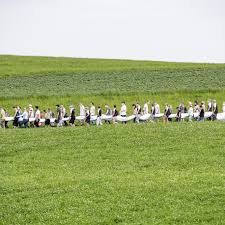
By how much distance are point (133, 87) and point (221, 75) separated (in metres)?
13.2

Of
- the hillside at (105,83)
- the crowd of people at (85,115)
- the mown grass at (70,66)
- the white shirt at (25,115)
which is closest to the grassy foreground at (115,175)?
the white shirt at (25,115)

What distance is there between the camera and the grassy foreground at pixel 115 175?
26.3 metres

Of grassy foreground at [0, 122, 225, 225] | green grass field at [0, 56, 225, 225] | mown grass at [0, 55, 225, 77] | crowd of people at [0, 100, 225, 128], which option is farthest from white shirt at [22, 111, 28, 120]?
mown grass at [0, 55, 225, 77]

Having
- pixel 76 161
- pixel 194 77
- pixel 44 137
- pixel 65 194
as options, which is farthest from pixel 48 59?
pixel 65 194

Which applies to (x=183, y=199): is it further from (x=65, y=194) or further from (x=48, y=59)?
(x=48, y=59)

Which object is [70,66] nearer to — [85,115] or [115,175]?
[85,115]

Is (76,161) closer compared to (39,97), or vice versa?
(76,161)

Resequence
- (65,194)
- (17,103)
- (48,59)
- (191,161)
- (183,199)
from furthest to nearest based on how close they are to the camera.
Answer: (48,59) → (17,103) → (191,161) → (65,194) → (183,199)

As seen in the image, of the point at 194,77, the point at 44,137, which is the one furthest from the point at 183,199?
the point at 194,77

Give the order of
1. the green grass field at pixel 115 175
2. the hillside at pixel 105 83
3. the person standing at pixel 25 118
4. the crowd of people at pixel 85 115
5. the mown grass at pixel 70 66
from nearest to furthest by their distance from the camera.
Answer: the green grass field at pixel 115 175 → the person standing at pixel 25 118 → the crowd of people at pixel 85 115 → the hillside at pixel 105 83 → the mown grass at pixel 70 66

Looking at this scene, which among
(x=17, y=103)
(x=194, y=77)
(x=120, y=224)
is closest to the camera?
(x=120, y=224)

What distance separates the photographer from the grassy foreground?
86.4 feet

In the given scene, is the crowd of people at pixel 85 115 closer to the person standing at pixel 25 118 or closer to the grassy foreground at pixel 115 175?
the person standing at pixel 25 118

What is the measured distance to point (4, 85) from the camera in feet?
274
